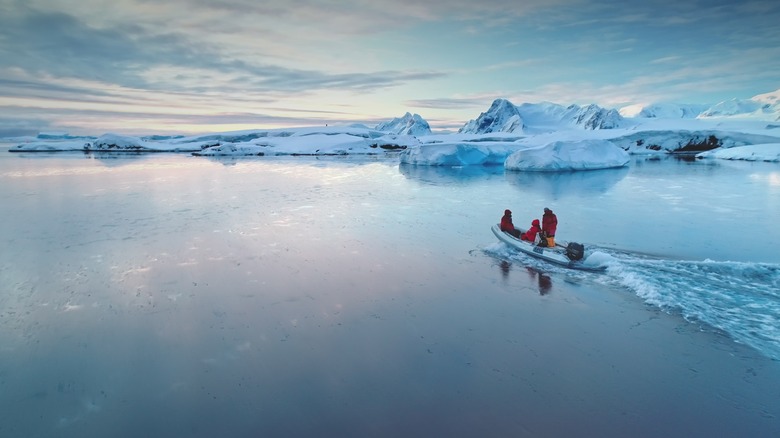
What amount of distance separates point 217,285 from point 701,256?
25.3 ft

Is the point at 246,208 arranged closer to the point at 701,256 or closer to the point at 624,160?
A: the point at 701,256

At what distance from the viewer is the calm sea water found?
11.7 feet

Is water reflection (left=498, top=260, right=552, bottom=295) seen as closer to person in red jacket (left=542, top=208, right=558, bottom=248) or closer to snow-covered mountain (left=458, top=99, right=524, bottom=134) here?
person in red jacket (left=542, top=208, right=558, bottom=248)

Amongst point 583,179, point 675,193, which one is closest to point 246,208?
point 675,193

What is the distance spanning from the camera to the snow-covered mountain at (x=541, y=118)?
10412 cm

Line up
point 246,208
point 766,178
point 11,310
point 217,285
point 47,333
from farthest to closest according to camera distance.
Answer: point 766,178
point 246,208
point 217,285
point 11,310
point 47,333

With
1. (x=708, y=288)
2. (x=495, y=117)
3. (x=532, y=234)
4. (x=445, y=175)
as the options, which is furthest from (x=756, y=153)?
(x=495, y=117)

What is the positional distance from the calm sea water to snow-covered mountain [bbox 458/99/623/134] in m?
96.3

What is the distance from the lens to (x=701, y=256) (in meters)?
7.43

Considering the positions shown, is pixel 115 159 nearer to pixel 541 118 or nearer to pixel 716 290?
pixel 716 290

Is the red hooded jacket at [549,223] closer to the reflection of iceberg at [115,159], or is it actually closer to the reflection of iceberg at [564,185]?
the reflection of iceberg at [564,185]

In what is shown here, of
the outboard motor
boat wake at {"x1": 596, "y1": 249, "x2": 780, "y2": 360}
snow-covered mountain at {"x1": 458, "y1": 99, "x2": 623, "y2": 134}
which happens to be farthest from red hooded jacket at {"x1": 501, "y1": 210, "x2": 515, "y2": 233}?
snow-covered mountain at {"x1": 458, "y1": 99, "x2": 623, "y2": 134}

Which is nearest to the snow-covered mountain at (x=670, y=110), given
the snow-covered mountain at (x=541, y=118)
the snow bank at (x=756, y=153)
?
the snow-covered mountain at (x=541, y=118)

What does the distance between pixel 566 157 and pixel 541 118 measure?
100191mm
